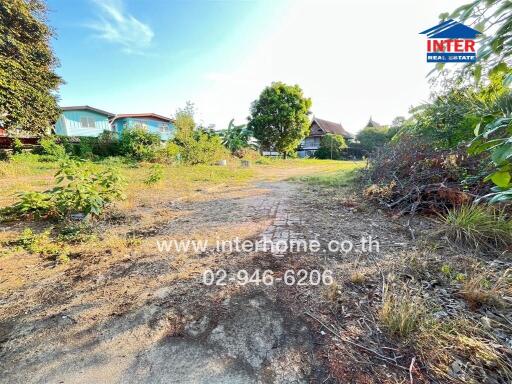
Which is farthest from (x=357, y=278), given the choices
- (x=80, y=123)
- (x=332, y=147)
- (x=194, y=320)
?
(x=80, y=123)

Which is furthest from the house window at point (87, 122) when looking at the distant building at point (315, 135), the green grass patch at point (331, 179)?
the distant building at point (315, 135)

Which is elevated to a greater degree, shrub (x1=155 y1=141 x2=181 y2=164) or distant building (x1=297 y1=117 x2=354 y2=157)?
distant building (x1=297 y1=117 x2=354 y2=157)

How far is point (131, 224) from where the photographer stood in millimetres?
3914

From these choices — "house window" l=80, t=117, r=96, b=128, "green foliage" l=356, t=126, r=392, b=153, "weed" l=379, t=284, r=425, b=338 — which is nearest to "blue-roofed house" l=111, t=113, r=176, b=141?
"house window" l=80, t=117, r=96, b=128

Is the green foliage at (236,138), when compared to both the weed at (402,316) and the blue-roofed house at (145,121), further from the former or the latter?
→ the weed at (402,316)

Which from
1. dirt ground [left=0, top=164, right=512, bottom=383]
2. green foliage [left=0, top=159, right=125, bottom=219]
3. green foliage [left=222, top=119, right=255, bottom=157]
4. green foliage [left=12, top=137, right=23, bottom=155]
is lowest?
dirt ground [left=0, top=164, right=512, bottom=383]

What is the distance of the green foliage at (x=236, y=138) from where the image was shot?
21281 millimetres

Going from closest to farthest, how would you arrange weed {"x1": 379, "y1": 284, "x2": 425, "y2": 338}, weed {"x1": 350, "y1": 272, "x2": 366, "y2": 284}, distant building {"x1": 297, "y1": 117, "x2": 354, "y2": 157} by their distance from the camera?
weed {"x1": 379, "y1": 284, "x2": 425, "y2": 338} → weed {"x1": 350, "y1": 272, "x2": 366, "y2": 284} → distant building {"x1": 297, "y1": 117, "x2": 354, "y2": 157}

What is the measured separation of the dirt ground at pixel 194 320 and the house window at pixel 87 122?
2750cm

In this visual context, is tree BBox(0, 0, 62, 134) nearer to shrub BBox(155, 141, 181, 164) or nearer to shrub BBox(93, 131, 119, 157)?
shrub BBox(93, 131, 119, 157)

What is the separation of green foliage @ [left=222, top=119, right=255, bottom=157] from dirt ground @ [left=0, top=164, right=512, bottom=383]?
1784cm

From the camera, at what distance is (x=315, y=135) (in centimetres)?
3719

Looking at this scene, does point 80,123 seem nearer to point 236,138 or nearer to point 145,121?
point 145,121

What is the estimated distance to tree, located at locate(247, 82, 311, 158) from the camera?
75.9 feet
